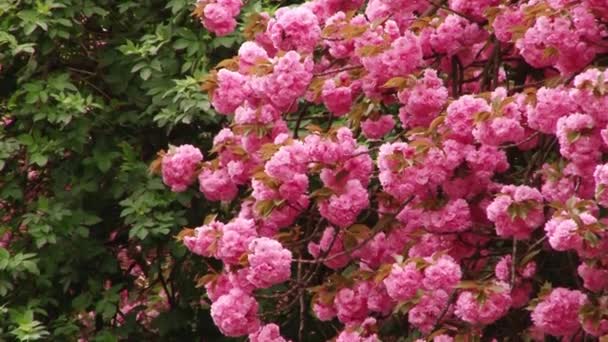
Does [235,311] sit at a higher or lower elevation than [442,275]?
lower

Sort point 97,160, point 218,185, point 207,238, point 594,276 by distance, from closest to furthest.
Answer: point 594,276, point 207,238, point 218,185, point 97,160

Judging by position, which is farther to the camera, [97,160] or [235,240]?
[97,160]

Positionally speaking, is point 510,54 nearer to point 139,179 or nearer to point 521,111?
point 521,111

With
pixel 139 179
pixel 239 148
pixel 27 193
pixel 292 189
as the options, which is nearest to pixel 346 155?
pixel 292 189

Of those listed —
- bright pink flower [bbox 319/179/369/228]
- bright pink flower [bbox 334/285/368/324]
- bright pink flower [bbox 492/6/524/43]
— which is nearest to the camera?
bright pink flower [bbox 492/6/524/43]

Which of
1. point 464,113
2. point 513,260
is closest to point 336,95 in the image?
point 464,113

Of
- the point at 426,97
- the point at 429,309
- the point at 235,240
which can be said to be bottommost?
the point at 235,240

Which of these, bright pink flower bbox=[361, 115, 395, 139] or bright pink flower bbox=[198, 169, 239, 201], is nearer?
bright pink flower bbox=[361, 115, 395, 139]

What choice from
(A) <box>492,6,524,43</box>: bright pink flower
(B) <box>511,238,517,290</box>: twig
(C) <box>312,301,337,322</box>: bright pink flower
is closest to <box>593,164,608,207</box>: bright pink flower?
(B) <box>511,238,517,290</box>: twig

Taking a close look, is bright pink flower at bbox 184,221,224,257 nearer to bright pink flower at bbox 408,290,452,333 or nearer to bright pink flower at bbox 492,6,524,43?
bright pink flower at bbox 408,290,452,333

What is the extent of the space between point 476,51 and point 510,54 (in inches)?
4.1

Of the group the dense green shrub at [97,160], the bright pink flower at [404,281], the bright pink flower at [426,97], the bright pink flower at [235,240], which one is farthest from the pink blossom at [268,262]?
the dense green shrub at [97,160]

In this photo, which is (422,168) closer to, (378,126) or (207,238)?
(378,126)

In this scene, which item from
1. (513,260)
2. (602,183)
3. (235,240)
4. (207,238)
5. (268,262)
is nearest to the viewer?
(602,183)
